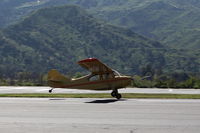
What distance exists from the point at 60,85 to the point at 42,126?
15.5m

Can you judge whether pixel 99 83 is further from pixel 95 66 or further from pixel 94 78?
pixel 95 66

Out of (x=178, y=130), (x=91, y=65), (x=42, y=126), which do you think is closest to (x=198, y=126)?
(x=178, y=130)

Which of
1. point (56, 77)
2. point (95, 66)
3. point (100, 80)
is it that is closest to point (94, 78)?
point (100, 80)

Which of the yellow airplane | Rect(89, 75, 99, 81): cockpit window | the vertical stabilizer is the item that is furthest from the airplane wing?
the vertical stabilizer

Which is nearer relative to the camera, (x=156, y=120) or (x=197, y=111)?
(x=156, y=120)

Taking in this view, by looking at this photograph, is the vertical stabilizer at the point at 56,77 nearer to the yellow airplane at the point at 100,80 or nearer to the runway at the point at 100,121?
the yellow airplane at the point at 100,80

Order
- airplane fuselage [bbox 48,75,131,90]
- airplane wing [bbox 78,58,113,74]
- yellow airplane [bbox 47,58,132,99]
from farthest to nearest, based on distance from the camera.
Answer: airplane fuselage [bbox 48,75,131,90] < yellow airplane [bbox 47,58,132,99] < airplane wing [bbox 78,58,113,74]

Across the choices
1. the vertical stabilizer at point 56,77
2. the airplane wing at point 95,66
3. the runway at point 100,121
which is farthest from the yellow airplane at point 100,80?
the runway at point 100,121

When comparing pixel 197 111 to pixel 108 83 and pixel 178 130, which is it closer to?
pixel 178 130

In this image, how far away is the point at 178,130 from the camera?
12094 mm

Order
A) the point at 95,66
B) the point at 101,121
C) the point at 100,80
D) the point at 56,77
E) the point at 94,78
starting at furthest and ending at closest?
the point at 56,77, the point at 94,78, the point at 100,80, the point at 95,66, the point at 101,121

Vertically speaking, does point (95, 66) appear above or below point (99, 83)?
above

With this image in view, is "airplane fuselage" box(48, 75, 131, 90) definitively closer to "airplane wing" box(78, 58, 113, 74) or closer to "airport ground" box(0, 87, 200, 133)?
"airplane wing" box(78, 58, 113, 74)

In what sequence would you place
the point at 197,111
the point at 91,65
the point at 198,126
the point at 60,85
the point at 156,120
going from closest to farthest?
the point at 198,126 → the point at 156,120 → the point at 197,111 → the point at 91,65 → the point at 60,85
